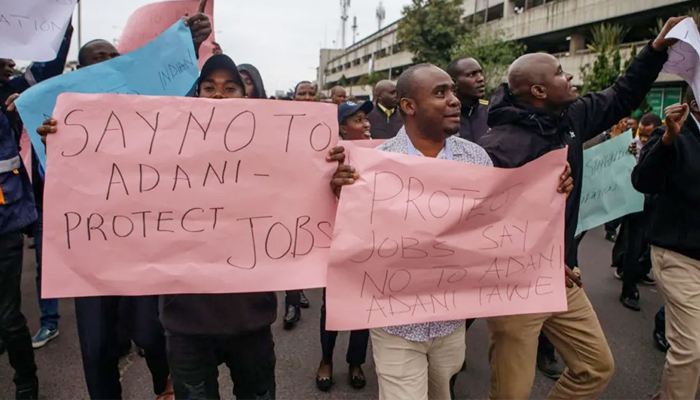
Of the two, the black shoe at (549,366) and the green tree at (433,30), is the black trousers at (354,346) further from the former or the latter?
the green tree at (433,30)

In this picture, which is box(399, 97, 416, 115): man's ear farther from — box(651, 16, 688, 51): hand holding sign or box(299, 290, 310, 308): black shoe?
box(299, 290, 310, 308): black shoe

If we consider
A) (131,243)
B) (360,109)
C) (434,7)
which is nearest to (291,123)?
(131,243)

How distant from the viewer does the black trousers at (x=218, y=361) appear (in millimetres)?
2082

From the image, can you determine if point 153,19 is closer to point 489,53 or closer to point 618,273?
point 618,273

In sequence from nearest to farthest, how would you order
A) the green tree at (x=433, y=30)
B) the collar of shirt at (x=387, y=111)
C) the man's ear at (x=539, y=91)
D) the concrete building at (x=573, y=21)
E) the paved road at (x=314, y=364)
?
the man's ear at (x=539, y=91) < the paved road at (x=314, y=364) < the collar of shirt at (x=387, y=111) < the concrete building at (x=573, y=21) < the green tree at (x=433, y=30)

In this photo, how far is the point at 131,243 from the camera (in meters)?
1.88

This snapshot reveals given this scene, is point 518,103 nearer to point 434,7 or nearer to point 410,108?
point 410,108

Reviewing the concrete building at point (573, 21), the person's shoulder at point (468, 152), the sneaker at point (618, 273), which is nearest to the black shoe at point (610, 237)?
the sneaker at point (618, 273)

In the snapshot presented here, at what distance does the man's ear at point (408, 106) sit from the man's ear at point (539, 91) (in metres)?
0.72

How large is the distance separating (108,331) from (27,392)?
102cm

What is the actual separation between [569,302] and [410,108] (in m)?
1.27

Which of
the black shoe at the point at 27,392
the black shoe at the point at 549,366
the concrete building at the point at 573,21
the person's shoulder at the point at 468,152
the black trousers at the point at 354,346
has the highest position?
the concrete building at the point at 573,21

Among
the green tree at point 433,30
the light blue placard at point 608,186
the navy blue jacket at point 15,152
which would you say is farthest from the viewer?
the green tree at point 433,30

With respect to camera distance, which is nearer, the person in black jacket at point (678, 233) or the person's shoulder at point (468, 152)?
the person's shoulder at point (468, 152)
